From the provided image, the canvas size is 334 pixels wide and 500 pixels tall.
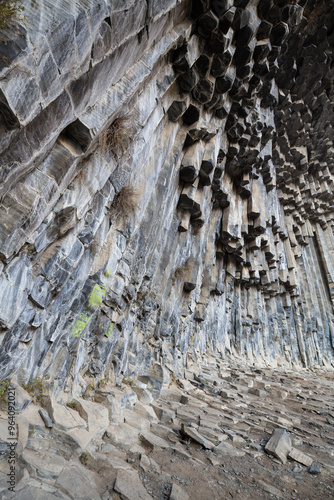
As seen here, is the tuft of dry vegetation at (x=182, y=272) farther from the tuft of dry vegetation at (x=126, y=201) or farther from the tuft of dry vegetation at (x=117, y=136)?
the tuft of dry vegetation at (x=117, y=136)

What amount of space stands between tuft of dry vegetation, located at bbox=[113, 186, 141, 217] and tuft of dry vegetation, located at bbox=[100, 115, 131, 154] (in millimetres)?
1066

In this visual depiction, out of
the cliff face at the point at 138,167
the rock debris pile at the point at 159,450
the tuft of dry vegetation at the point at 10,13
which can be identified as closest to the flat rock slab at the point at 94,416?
the rock debris pile at the point at 159,450

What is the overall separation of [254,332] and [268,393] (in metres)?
10.7

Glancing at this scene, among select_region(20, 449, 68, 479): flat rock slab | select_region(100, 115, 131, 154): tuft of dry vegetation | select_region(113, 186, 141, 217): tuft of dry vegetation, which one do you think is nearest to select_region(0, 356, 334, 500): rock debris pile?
select_region(20, 449, 68, 479): flat rock slab

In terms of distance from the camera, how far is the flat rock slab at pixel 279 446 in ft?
16.0

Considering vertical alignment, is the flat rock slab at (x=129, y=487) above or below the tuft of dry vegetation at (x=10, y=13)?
below

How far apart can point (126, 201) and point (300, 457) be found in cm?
618

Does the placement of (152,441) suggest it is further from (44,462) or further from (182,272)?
(182,272)

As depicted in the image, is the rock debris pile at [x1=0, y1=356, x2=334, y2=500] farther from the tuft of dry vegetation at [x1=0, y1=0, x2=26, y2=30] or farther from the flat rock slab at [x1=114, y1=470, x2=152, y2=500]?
the tuft of dry vegetation at [x1=0, y1=0, x2=26, y2=30]

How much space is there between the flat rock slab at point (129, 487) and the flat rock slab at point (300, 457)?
2883 millimetres

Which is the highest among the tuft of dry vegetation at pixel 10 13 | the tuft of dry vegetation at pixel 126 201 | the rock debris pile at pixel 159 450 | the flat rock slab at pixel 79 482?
the tuft of dry vegetation at pixel 126 201

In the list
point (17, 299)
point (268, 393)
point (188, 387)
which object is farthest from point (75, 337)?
point (268, 393)

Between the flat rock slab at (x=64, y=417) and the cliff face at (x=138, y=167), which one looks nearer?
the cliff face at (x=138, y=167)

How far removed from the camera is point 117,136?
574 centimetres
